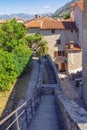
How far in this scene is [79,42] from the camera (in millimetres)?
43469

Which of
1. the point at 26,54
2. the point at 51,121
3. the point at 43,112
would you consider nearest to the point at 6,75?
the point at 26,54

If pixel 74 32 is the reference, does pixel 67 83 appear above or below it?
below

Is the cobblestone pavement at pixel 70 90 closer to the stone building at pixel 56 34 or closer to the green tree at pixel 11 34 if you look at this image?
the stone building at pixel 56 34

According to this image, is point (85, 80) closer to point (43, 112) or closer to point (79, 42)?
point (43, 112)

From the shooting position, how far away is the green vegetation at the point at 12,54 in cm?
2938

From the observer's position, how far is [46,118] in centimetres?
1217

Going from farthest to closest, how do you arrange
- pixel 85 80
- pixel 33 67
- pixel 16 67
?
pixel 33 67 → pixel 16 67 → pixel 85 80

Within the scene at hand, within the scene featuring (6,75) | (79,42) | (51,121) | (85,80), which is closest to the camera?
(51,121)

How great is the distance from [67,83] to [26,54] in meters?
6.40

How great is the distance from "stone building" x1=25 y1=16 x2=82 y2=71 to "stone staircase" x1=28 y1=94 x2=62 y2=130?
96.3 feet

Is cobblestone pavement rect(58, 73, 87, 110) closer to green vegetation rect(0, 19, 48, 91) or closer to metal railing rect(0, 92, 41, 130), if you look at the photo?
green vegetation rect(0, 19, 48, 91)

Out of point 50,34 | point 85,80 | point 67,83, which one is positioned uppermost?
point 50,34

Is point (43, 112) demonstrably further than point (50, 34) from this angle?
No

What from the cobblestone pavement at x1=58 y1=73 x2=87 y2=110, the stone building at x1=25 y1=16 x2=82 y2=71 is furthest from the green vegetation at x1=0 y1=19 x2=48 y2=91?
the cobblestone pavement at x1=58 y1=73 x2=87 y2=110
